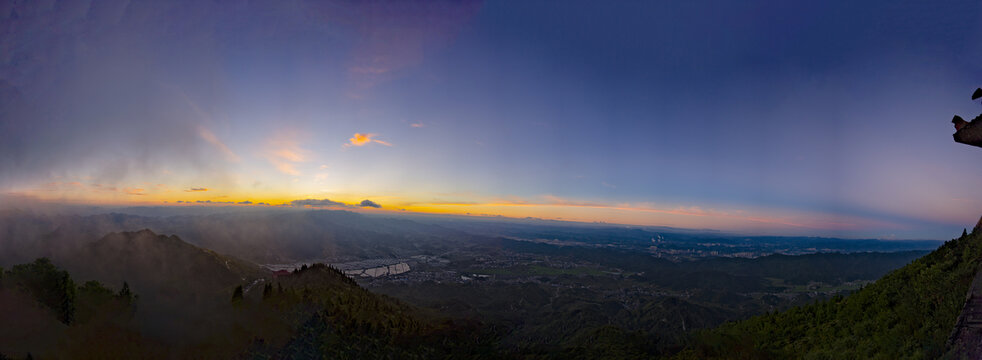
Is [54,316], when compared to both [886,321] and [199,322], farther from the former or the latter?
[886,321]

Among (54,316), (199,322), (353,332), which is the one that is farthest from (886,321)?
(54,316)

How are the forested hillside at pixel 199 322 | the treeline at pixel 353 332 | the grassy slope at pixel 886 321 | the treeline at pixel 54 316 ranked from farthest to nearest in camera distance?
the treeline at pixel 353 332, the forested hillside at pixel 199 322, the treeline at pixel 54 316, the grassy slope at pixel 886 321

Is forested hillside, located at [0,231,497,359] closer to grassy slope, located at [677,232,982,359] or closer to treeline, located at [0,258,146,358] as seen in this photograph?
treeline, located at [0,258,146,358]

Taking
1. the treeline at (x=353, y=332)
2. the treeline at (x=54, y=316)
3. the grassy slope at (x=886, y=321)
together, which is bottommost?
the treeline at (x=353, y=332)

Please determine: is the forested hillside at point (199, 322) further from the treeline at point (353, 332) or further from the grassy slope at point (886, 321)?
the grassy slope at point (886, 321)

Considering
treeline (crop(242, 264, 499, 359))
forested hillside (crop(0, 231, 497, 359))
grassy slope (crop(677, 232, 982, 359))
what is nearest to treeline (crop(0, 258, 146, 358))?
forested hillside (crop(0, 231, 497, 359))

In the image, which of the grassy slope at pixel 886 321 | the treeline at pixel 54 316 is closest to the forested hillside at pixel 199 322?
the treeline at pixel 54 316

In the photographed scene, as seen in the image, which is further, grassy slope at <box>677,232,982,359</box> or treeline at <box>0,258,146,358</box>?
treeline at <box>0,258,146,358</box>

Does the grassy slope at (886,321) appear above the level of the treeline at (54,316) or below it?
above
